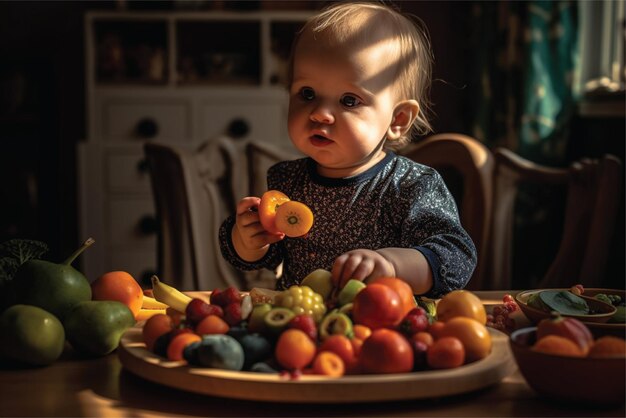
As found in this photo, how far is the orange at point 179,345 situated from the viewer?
36.0 inches

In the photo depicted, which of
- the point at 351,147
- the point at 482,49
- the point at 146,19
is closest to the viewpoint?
the point at 351,147

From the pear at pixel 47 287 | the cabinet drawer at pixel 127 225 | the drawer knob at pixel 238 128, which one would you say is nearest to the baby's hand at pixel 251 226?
the pear at pixel 47 287

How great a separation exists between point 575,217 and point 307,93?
2.46 feet

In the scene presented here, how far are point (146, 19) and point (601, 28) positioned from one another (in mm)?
2033

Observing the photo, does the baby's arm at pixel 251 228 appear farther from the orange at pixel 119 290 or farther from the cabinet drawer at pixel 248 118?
the cabinet drawer at pixel 248 118

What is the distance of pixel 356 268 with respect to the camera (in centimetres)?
106

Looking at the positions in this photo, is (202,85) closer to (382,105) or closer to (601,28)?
(601,28)

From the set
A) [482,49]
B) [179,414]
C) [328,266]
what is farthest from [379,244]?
[482,49]

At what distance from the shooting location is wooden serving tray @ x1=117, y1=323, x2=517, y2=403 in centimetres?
83

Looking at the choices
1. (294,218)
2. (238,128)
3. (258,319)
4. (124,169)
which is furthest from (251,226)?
(124,169)

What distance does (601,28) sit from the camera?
10.5ft

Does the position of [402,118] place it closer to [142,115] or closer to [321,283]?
[321,283]

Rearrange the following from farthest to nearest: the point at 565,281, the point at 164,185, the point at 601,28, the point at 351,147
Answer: the point at 601,28
the point at 164,185
the point at 565,281
the point at 351,147

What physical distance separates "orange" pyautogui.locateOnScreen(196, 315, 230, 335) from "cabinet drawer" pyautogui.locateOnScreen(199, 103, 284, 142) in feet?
10.3
